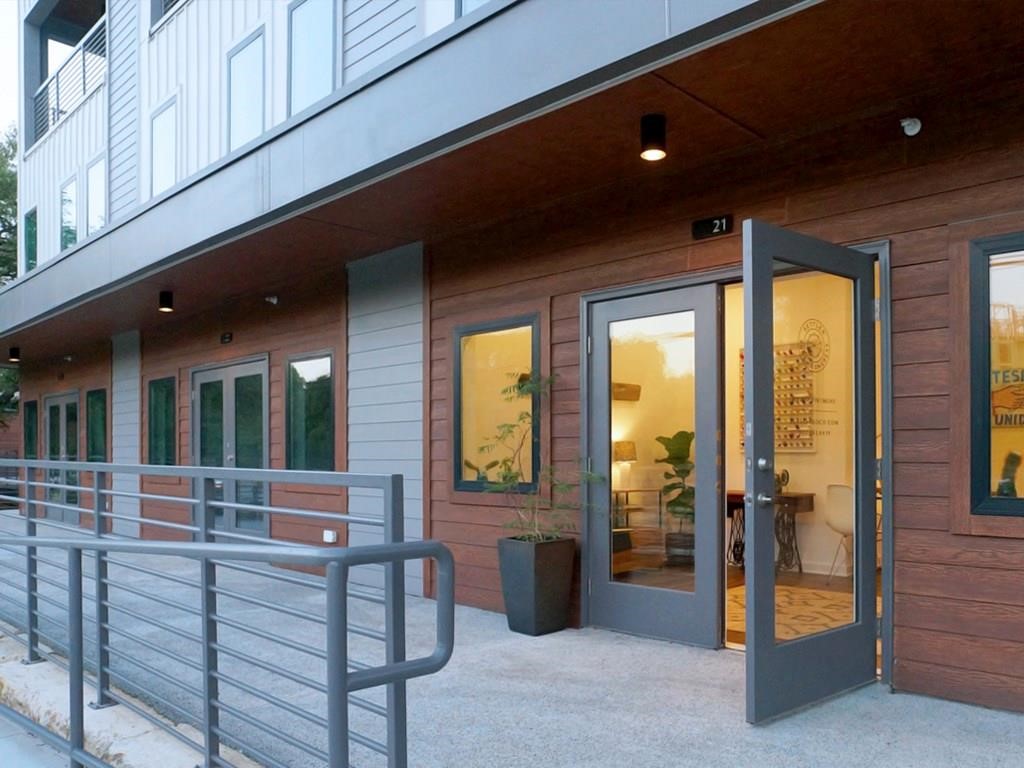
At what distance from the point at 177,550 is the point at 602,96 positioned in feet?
7.28

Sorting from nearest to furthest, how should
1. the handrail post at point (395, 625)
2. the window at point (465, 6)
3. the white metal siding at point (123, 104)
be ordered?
the handrail post at point (395, 625), the window at point (465, 6), the white metal siding at point (123, 104)

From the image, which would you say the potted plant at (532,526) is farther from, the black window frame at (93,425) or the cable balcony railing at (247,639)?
the black window frame at (93,425)

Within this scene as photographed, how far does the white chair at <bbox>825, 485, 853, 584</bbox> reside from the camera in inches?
141

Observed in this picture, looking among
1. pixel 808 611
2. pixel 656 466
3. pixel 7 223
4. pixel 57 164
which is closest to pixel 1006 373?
pixel 808 611

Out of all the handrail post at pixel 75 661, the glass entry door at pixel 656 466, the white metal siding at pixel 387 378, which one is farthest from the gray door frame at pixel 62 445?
the glass entry door at pixel 656 466

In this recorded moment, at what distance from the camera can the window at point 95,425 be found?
10.8 meters

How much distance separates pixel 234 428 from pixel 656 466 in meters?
5.00

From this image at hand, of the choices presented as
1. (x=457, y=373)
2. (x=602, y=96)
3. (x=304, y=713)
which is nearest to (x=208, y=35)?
(x=457, y=373)

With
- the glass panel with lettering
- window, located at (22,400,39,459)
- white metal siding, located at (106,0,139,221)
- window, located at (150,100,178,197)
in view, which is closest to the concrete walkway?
the glass panel with lettering

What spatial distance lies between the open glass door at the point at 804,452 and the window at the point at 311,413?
4.17 metres

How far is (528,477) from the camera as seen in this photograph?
506 cm

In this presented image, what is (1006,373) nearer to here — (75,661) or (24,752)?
(75,661)

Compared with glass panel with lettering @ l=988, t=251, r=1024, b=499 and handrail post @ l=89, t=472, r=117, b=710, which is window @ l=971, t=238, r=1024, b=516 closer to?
glass panel with lettering @ l=988, t=251, r=1024, b=499

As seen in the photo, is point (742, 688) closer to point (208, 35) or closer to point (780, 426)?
point (780, 426)
